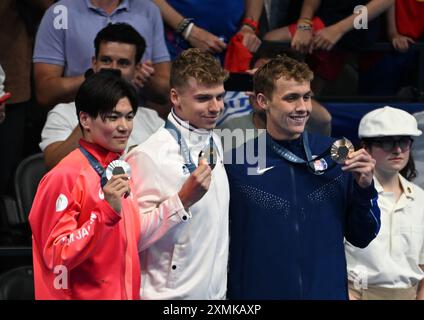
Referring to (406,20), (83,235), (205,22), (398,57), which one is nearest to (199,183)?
(83,235)

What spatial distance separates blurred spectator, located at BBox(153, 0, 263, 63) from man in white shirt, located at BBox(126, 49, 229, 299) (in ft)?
5.71

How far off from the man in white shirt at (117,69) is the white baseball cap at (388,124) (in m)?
1.19

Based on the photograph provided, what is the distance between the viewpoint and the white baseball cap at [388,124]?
661cm

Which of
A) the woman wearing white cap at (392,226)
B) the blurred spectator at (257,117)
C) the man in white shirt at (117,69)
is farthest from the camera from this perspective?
the man in white shirt at (117,69)

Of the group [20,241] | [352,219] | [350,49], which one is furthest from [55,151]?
[350,49]

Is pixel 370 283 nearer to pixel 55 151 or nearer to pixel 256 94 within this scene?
pixel 256 94

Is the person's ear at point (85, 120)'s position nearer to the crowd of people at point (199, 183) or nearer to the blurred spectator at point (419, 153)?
the crowd of people at point (199, 183)

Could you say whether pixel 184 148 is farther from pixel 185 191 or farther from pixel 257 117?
pixel 257 117

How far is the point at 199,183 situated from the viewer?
5.32 metres

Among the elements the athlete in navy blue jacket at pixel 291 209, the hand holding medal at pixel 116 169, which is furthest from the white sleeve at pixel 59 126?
the hand holding medal at pixel 116 169

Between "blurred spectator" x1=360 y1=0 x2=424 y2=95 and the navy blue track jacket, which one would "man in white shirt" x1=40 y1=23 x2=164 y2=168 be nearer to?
the navy blue track jacket

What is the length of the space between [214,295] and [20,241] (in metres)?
1.77

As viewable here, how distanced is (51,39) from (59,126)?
2.12ft
